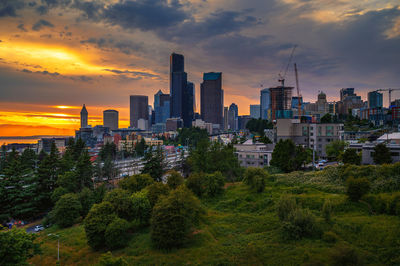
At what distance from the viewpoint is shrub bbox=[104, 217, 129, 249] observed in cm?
2048

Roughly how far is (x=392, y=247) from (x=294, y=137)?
50985 mm

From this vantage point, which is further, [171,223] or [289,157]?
[289,157]

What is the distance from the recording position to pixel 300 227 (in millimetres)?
17625

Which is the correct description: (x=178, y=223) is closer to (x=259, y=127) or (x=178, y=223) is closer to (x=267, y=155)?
(x=267, y=155)

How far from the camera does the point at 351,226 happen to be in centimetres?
1791

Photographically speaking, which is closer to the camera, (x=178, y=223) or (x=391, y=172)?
(x=178, y=223)

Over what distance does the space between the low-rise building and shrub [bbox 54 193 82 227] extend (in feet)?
109

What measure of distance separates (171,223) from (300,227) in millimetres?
9203

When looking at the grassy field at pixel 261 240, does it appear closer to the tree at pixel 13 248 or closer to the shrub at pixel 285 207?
the shrub at pixel 285 207

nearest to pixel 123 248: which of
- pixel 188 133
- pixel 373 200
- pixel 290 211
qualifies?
pixel 290 211

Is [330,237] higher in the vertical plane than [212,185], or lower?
lower

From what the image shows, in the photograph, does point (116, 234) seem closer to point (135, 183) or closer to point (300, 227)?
point (135, 183)

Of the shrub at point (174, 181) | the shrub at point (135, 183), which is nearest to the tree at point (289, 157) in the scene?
the shrub at point (174, 181)

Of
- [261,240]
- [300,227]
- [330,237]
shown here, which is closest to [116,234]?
[261,240]
